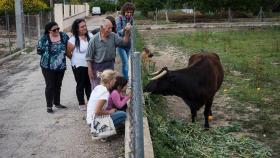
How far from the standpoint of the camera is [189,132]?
8.54 metres

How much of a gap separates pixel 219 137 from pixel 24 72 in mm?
9393

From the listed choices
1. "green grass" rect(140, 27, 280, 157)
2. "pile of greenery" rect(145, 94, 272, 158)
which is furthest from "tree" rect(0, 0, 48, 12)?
"pile of greenery" rect(145, 94, 272, 158)

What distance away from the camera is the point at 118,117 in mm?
7816

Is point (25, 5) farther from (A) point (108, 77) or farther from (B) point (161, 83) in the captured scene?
(A) point (108, 77)

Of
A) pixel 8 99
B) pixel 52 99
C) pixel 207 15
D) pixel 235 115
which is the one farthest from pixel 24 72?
pixel 207 15

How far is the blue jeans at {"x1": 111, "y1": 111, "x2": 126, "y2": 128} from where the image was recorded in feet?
25.5

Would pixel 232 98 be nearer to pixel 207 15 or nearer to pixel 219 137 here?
pixel 219 137

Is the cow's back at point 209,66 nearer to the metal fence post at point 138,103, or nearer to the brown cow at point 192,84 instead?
the brown cow at point 192,84

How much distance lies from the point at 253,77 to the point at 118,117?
751 cm

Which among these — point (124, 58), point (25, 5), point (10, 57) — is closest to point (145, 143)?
point (124, 58)

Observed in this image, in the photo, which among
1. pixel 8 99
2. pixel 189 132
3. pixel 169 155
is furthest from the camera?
pixel 8 99

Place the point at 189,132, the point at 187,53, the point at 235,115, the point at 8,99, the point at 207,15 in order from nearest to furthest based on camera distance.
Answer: the point at 189,132 → the point at 235,115 → the point at 8,99 → the point at 187,53 → the point at 207,15

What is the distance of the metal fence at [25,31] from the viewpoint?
2297 cm

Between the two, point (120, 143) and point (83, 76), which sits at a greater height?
point (83, 76)
